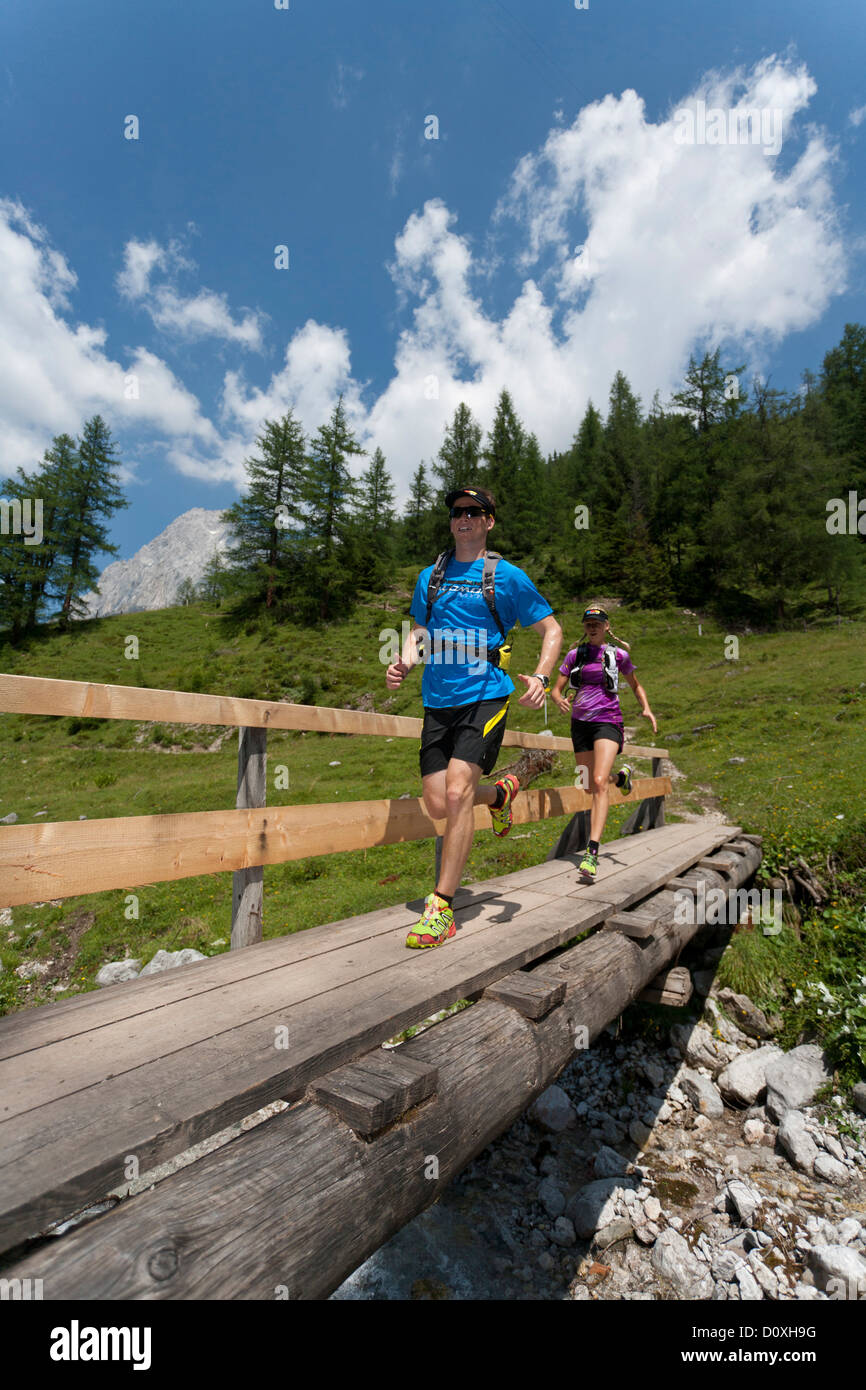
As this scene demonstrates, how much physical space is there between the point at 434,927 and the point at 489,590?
75.6 inches

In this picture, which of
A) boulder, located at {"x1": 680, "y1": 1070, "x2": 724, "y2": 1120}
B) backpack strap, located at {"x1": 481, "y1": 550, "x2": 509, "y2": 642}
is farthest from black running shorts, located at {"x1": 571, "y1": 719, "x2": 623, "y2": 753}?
boulder, located at {"x1": 680, "y1": 1070, "x2": 724, "y2": 1120}

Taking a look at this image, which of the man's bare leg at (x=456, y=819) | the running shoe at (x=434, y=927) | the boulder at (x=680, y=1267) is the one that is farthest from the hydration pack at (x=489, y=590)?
the boulder at (x=680, y=1267)

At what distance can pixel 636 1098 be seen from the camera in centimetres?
561

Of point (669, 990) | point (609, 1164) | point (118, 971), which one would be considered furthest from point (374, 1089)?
point (118, 971)

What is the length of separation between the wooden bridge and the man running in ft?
1.73

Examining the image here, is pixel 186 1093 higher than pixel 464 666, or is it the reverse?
pixel 464 666

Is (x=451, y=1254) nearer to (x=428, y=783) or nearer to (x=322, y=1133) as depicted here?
(x=428, y=783)

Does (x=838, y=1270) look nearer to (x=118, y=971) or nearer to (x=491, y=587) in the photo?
(x=491, y=587)

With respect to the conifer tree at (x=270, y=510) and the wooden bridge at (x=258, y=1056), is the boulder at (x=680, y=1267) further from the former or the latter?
the conifer tree at (x=270, y=510)

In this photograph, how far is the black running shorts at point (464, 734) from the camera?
366 cm

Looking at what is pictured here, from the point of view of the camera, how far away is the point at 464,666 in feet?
12.3

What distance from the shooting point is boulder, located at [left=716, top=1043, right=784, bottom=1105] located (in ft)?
17.6

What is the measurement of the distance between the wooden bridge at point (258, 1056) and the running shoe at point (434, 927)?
102 mm
